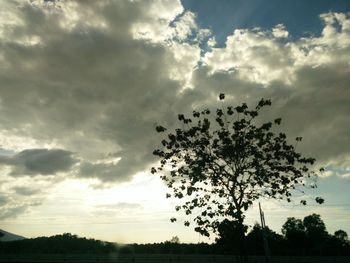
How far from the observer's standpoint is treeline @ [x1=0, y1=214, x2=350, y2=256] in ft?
252

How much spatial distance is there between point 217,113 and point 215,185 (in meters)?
4.86

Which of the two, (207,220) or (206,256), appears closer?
(207,220)

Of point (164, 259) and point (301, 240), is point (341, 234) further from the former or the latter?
point (164, 259)

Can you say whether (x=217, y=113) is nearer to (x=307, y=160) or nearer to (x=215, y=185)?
(x=215, y=185)

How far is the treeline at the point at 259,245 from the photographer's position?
76938 mm

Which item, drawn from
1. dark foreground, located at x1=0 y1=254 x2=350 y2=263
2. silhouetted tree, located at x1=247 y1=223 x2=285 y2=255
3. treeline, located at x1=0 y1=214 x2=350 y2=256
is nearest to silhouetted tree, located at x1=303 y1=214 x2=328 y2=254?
treeline, located at x1=0 y1=214 x2=350 y2=256

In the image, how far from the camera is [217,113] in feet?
69.6

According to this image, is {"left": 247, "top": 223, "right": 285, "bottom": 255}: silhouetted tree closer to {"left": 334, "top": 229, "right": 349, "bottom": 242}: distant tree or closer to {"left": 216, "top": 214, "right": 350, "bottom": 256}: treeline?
{"left": 216, "top": 214, "right": 350, "bottom": 256}: treeline

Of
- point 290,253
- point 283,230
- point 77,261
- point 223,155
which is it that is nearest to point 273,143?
point 223,155

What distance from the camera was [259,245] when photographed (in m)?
76.8

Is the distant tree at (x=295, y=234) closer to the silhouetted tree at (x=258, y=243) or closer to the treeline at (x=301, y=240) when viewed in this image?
the treeline at (x=301, y=240)

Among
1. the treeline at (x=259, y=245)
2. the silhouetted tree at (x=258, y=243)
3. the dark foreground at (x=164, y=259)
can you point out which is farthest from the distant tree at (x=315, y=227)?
the dark foreground at (x=164, y=259)

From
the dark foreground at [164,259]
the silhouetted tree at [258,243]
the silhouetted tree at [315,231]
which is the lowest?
the dark foreground at [164,259]

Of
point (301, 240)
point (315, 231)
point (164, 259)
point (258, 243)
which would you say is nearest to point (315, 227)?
point (315, 231)
